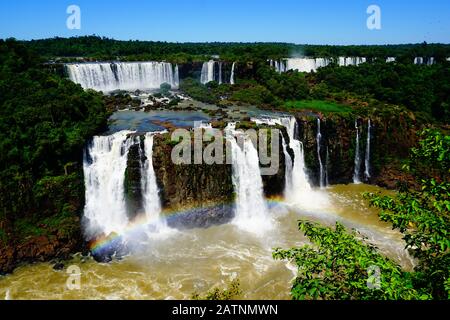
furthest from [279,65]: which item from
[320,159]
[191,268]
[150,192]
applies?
[191,268]

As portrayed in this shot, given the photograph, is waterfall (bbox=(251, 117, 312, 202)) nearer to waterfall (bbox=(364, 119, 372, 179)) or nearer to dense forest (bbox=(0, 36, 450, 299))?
dense forest (bbox=(0, 36, 450, 299))

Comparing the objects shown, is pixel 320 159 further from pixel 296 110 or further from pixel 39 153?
pixel 39 153

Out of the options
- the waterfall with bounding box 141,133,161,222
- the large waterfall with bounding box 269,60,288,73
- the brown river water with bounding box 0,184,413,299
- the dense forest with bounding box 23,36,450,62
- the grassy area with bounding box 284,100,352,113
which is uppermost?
the dense forest with bounding box 23,36,450,62

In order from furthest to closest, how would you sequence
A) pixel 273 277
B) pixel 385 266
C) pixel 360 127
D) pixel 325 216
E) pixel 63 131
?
pixel 360 127 → pixel 325 216 → pixel 63 131 → pixel 273 277 → pixel 385 266

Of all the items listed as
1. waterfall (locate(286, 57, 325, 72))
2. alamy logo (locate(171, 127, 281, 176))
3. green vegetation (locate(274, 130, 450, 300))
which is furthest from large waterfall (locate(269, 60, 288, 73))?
green vegetation (locate(274, 130, 450, 300))

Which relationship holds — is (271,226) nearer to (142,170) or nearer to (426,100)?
(142,170)
